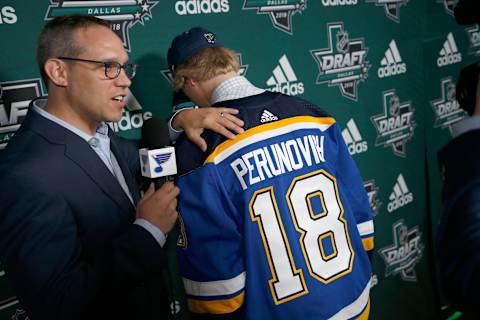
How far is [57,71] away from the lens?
1069mm

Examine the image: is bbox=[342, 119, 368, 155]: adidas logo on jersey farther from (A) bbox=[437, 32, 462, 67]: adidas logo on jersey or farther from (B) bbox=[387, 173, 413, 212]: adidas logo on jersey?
(A) bbox=[437, 32, 462, 67]: adidas logo on jersey

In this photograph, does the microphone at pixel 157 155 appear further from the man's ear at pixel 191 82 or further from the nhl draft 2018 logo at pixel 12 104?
the nhl draft 2018 logo at pixel 12 104

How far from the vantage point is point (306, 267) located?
3.98ft

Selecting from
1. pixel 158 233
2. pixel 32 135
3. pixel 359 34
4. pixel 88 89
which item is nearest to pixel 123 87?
pixel 88 89

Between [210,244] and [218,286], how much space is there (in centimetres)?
13

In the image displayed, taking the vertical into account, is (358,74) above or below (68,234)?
above

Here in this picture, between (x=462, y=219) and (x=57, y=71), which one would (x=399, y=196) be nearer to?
(x=462, y=219)

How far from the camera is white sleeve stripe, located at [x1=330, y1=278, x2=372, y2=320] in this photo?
1272mm

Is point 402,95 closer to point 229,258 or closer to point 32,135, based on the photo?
point 229,258

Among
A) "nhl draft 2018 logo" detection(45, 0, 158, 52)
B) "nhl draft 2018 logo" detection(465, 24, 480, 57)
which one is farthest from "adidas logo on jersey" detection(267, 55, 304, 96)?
"nhl draft 2018 logo" detection(465, 24, 480, 57)

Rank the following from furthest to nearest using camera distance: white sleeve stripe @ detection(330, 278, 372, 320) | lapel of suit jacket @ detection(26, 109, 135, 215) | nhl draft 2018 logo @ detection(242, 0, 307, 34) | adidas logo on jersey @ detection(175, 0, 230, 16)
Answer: nhl draft 2018 logo @ detection(242, 0, 307, 34)
adidas logo on jersey @ detection(175, 0, 230, 16)
white sleeve stripe @ detection(330, 278, 372, 320)
lapel of suit jacket @ detection(26, 109, 135, 215)

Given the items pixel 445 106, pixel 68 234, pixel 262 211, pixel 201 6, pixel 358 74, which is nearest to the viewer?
pixel 68 234

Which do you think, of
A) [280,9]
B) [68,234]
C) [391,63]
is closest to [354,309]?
[68,234]

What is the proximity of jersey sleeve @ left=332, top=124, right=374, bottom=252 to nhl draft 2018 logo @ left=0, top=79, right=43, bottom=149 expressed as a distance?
1.04 metres
